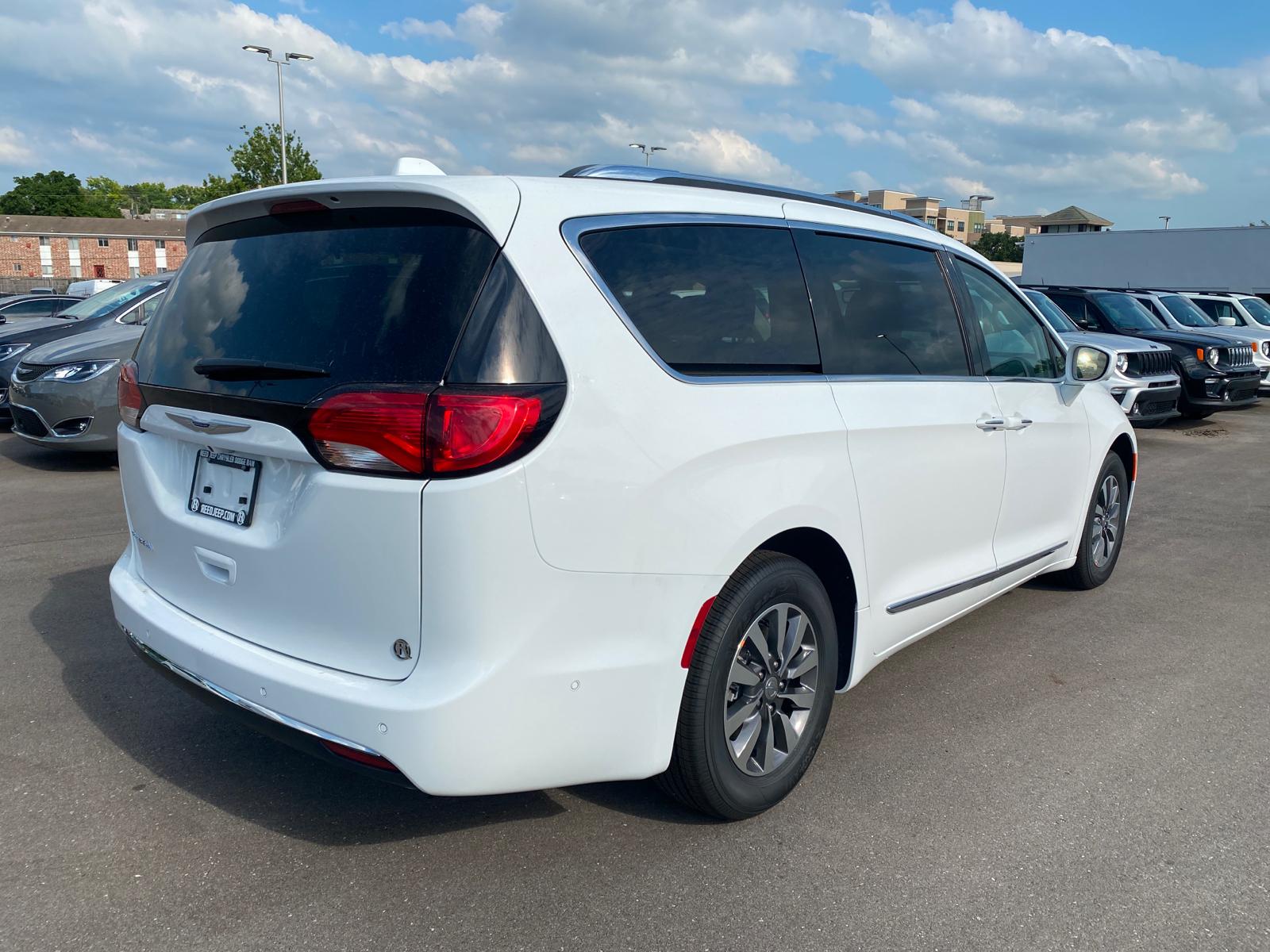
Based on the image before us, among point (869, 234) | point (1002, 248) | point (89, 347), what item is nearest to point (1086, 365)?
point (869, 234)

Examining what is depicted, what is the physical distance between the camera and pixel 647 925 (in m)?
2.57

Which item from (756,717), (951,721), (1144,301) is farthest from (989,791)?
(1144,301)

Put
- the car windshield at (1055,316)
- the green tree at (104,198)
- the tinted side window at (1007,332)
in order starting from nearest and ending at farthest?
1. the tinted side window at (1007,332)
2. the car windshield at (1055,316)
3. the green tree at (104,198)

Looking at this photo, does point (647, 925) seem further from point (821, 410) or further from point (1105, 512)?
point (1105, 512)

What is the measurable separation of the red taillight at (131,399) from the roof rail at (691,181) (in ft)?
5.01

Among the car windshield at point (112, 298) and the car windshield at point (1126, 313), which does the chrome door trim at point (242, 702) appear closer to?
the car windshield at point (112, 298)

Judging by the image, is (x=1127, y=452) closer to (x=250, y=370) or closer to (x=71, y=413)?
(x=250, y=370)

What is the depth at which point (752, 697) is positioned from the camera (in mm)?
3020

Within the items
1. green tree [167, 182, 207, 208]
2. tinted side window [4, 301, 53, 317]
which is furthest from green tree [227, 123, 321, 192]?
green tree [167, 182, 207, 208]

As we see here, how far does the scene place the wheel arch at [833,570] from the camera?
312 cm

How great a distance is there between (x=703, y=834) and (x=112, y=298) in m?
9.81

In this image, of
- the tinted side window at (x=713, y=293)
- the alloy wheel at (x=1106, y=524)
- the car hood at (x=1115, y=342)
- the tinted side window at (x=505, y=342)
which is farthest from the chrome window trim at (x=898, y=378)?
the car hood at (x=1115, y=342)

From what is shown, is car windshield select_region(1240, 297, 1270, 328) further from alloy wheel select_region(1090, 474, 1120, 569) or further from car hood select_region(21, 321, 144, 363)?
car hood select_region(21, 321, 144, 363)

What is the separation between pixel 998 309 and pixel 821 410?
5.70ft
